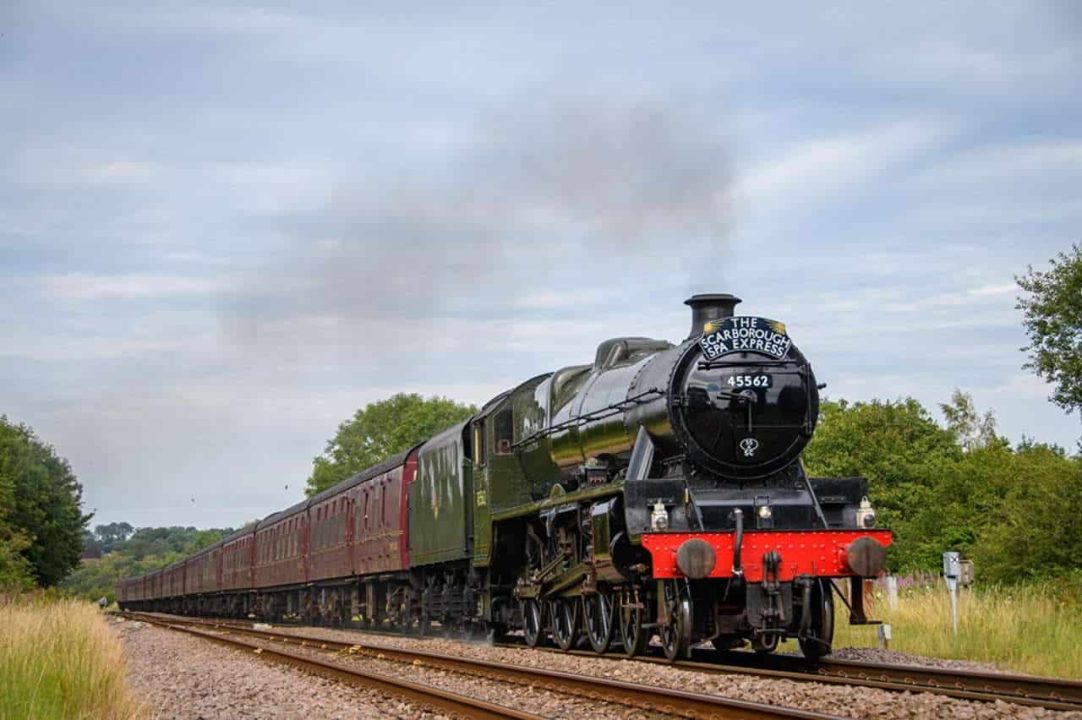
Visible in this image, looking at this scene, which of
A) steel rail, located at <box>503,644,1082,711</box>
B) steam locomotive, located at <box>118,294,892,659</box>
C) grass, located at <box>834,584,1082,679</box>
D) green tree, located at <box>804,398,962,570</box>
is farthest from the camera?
green tree, located at <box>804,398,962,570</box>

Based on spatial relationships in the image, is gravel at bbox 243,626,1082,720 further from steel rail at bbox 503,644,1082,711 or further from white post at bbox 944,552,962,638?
white post at bbox 944,552,962,638

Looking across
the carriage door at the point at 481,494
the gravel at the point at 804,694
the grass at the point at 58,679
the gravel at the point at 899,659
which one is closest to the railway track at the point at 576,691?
the gravel at the point at 804,694

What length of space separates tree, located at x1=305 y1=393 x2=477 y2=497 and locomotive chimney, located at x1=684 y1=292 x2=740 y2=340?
80.4 metres

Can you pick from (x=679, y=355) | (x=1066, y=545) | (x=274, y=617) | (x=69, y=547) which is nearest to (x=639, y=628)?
Answer: (x=679, y=355)

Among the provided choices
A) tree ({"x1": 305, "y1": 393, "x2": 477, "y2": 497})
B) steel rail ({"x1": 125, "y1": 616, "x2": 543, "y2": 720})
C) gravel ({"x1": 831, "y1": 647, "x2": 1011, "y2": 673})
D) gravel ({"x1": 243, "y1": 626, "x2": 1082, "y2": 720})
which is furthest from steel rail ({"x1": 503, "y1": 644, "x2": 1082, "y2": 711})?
tree ({"x1": 305, "y1": 393, "x2": 477, "y2": 497})

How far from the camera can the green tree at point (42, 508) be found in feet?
184

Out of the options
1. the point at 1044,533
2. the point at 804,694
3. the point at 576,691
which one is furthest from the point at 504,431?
the point at 1044,533

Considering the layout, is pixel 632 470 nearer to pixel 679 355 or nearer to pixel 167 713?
pixel 679 355

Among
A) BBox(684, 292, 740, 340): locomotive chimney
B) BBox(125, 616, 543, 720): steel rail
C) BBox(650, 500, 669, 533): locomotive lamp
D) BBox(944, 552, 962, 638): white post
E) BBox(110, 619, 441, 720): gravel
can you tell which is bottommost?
BBox(110, 619, 441, 720): gravel

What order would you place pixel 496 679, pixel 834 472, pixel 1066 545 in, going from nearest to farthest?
pixel 496 679
pixel 1066 545
pixel 834 472

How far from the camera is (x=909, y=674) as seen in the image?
10812mm

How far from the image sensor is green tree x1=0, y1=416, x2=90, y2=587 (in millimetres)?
56000

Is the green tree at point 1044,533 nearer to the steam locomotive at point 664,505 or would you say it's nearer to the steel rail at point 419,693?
the steam locomotive at point 664,505

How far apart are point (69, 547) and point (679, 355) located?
2316 inches
